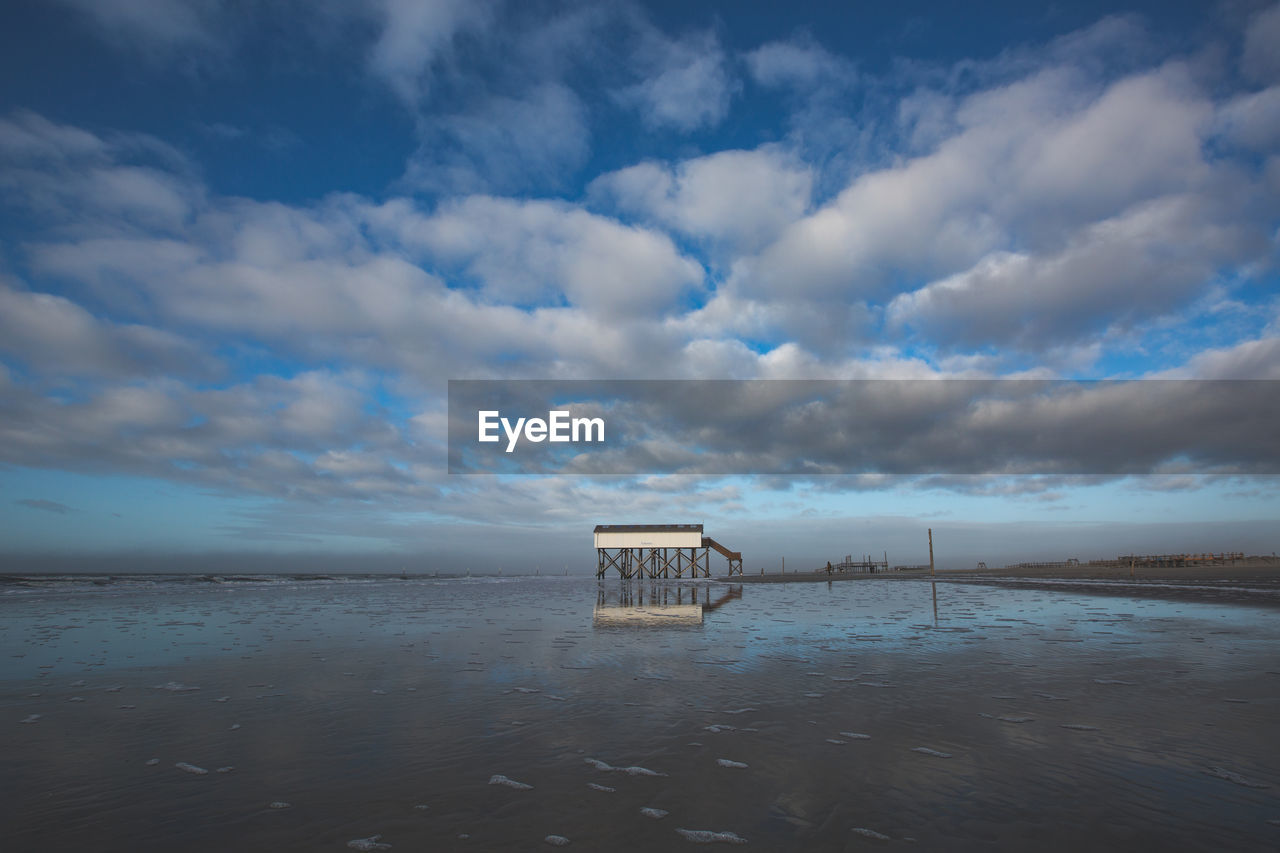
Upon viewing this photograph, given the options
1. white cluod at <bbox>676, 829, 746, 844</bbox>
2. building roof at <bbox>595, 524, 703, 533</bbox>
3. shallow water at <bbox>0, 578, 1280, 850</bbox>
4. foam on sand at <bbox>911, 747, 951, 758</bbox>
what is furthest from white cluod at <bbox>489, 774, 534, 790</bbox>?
building roof at <bbox>595, 524, 703, 533</bbox>

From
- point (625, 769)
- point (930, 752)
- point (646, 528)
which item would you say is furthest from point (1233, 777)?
point (646, 528)

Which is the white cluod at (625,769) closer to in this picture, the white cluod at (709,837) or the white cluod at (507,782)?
the white cluod at (507,782)

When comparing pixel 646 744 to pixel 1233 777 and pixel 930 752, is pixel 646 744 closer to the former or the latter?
pixel 930 752

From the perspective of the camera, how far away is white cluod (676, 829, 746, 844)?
4.52m

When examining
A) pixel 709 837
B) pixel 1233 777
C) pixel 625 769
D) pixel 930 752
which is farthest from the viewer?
pixel 930 752

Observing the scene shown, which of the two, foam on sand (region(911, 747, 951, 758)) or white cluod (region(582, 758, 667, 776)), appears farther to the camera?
A: foam on sand (region(911, 747, 951, 758))

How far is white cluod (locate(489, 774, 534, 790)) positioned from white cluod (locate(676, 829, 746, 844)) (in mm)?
1656

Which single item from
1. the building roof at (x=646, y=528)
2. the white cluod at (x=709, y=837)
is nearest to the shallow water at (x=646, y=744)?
the white cluod at (x=709, y=837)

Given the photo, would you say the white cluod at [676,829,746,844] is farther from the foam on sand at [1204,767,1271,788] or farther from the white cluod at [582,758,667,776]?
the foam on sand at [1204,767,1271,788]

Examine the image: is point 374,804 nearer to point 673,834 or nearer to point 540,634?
point 673,834

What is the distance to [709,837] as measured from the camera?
4.59 metres

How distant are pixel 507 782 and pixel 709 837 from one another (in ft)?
7.02

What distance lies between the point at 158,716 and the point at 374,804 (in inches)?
207

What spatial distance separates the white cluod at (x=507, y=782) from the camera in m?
5.57
